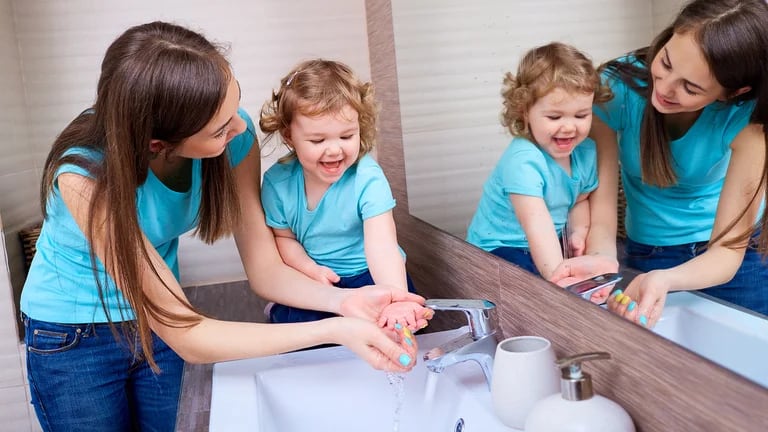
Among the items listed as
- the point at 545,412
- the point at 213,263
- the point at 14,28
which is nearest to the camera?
the point at 545,412

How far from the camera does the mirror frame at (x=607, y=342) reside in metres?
0.72

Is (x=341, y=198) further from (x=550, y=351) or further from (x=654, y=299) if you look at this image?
(x=654, y=299)

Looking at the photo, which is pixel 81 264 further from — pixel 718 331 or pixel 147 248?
pixel 718 331

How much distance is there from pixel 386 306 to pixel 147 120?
1.54 ft

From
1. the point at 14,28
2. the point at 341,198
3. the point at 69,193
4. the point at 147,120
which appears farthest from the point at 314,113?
the point at 14,28

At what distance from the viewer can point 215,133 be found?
120 centimetres

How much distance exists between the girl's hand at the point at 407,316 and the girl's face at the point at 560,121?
0.31 meters

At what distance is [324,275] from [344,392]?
1.02 ft

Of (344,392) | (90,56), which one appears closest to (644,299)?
(344,392)

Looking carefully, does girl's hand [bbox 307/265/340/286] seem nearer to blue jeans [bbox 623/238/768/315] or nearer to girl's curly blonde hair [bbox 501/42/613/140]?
girl's curly blonde hair [bbox 501/42/613/140]

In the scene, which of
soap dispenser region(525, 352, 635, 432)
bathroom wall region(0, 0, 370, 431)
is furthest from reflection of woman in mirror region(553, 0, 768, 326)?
bathroom wall region(0, 0, 370, 431)

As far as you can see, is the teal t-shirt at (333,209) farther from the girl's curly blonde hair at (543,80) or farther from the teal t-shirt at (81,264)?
the girl's curly blonde hair at (543,80)

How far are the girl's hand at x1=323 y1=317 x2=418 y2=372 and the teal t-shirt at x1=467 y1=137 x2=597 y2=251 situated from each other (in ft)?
0.81

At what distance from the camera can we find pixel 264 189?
1513 millimetres
